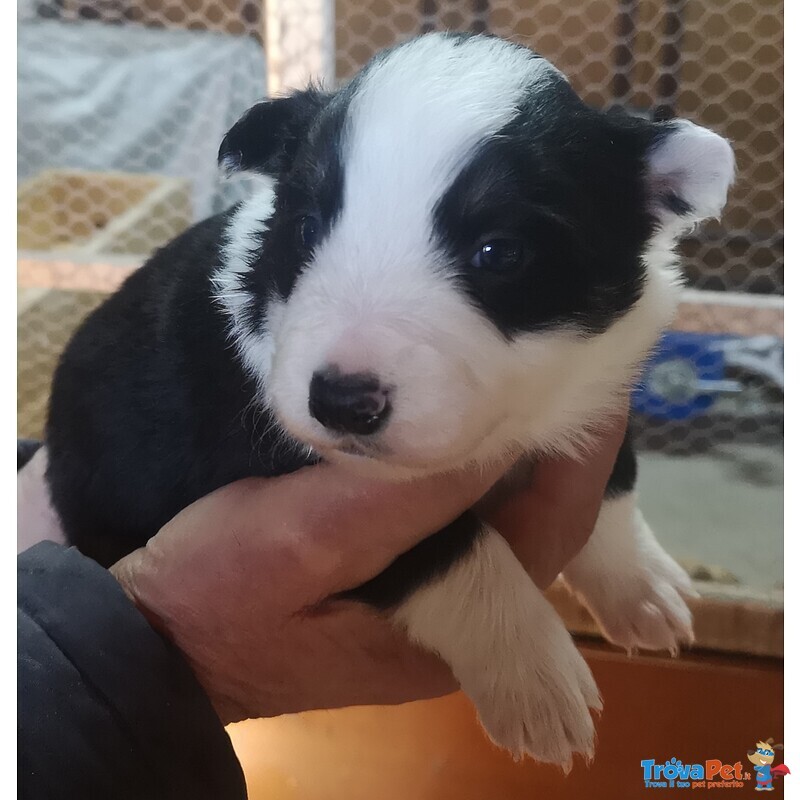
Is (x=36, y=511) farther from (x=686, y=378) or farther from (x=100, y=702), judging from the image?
(x=686, y=378)

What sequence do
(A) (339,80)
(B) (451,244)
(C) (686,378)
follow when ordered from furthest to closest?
(C) (686,378) < (A) (339,80) < (B) (451,244)

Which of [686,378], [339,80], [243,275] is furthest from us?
[686,378]

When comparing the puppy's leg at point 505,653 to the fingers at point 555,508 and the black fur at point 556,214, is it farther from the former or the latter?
the black fur at point 556,214

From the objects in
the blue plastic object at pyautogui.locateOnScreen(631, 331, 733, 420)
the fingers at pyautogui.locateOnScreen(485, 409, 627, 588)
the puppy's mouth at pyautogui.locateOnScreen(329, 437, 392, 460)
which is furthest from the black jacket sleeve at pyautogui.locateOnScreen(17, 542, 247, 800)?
the blue plastic object at pyautogui.locateOnScreen(631, 331, 733, 420)

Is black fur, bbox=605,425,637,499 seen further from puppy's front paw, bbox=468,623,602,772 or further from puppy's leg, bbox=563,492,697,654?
puppy's front paw, bbox=468,623,602,772

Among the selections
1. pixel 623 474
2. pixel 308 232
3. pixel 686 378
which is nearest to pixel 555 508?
pixel 623 474

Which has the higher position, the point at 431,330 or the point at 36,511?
the point at 431,330

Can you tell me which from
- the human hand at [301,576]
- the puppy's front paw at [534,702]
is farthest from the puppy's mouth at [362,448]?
the puppy's front paw at [534,702]
